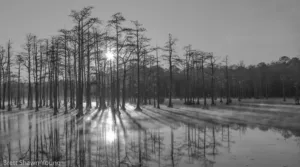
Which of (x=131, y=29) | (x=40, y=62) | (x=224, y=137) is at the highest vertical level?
(x=131, y=29)

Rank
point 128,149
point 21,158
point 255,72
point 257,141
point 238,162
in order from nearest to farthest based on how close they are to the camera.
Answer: point 238,162 < point 21,158 < point 128,149 < point 257,141 < point 255,72

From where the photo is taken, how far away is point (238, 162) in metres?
7.95

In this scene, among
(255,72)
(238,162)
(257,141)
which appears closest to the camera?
(238,162)

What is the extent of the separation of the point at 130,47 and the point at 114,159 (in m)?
24.9

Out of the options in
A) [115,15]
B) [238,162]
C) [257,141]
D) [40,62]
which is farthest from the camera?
[40,62]

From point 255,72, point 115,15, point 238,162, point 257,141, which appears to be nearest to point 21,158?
point 238,162

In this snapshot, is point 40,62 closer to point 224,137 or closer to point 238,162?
point 224,137

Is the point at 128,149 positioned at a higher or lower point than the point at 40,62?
lower

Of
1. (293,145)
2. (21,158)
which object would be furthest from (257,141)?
(21,158)

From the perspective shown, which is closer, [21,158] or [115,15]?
[21,158]

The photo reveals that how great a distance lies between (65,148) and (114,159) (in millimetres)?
2936

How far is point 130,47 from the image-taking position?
31891 mm

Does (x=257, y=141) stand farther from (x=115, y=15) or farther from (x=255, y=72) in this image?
(x=255, y=72)

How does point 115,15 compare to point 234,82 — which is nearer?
point 115,15
